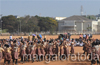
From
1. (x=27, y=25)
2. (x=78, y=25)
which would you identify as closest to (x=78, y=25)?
(x=78, y=25)

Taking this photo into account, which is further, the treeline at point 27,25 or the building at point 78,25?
the treeline at point 27,25

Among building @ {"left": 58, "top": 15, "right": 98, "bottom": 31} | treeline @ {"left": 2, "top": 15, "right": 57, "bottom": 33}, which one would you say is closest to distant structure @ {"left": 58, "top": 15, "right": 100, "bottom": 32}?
building @ {"left": 58, "top": 15, "right": 98, "bottom": 31}

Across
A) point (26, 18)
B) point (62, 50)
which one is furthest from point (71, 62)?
point (26, 18)

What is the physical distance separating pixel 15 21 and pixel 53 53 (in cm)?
5574

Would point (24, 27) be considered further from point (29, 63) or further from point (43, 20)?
point (29, 63)

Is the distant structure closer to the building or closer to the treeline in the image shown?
the building

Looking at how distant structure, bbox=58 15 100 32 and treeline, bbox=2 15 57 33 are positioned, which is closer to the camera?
distant structure, bbox=58 15 100 32

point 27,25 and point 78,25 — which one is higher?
point 27,25

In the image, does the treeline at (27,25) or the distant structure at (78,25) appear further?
the treeline at (27,25)

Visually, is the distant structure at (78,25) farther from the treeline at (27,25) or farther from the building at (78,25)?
the treeline at (27,25)

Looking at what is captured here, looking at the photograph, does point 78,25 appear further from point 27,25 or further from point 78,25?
point 27,25

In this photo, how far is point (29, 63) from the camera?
1524 centimetres

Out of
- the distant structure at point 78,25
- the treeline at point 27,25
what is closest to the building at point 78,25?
the distant structure at point 78,25

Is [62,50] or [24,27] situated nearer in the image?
[62,50]
